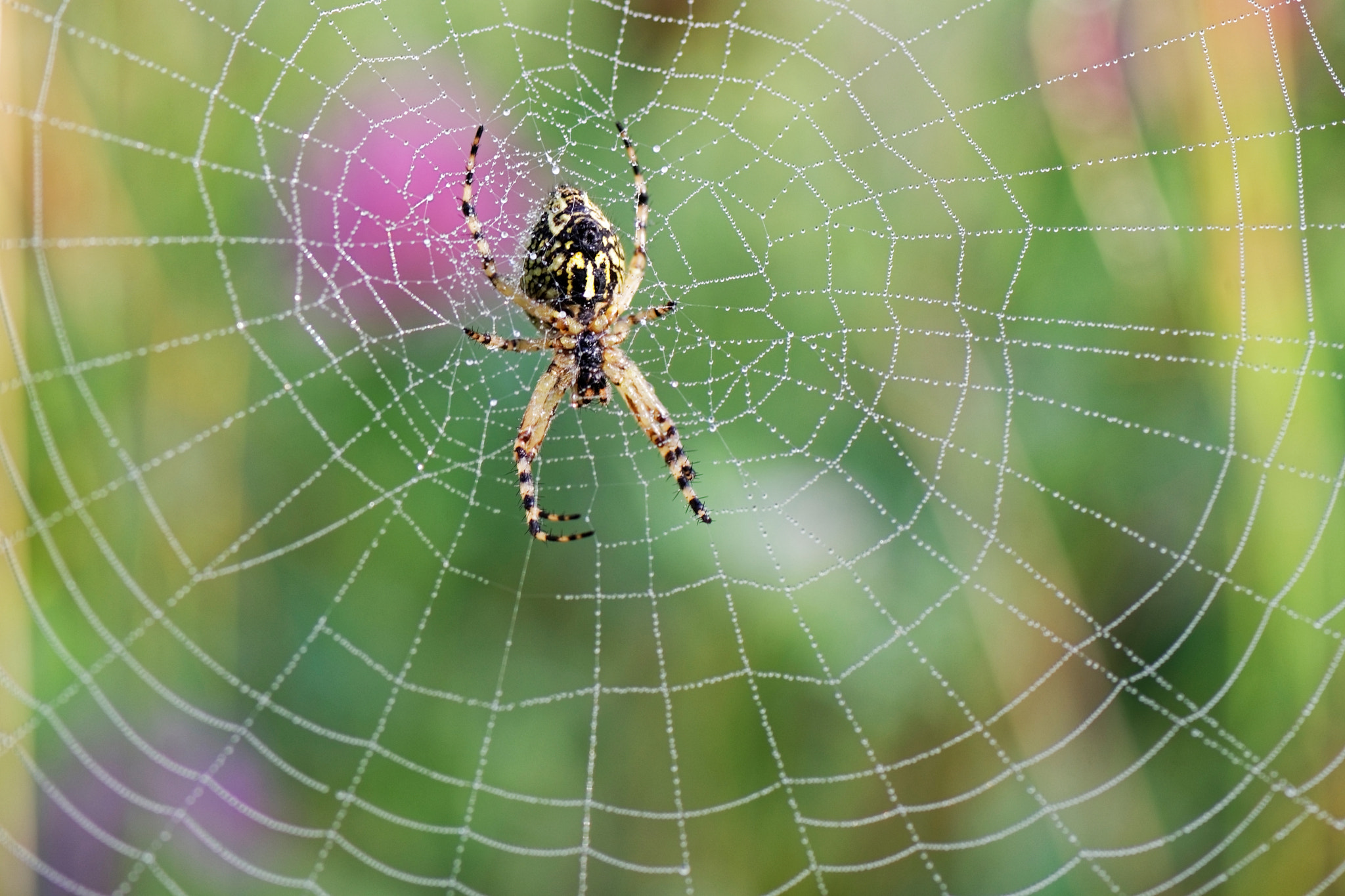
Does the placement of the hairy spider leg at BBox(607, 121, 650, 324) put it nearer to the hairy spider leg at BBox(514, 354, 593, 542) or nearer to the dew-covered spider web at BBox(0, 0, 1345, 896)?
the dew-covered spider web at BBox(0, 0, 1345, 896)

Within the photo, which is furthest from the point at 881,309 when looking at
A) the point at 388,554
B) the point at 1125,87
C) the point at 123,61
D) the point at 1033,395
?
the point at 123,61

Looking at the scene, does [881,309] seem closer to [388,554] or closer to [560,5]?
[560,5]

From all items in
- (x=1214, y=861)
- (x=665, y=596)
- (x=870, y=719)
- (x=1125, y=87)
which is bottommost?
(x=1214, y=861)

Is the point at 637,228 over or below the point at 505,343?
over

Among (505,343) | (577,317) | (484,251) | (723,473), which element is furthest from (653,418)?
(484,251)

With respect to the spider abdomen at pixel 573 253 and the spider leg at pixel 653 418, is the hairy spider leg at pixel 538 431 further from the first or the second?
the spider abdomen at pixel 573 253

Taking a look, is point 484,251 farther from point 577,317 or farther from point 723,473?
point 723,473
